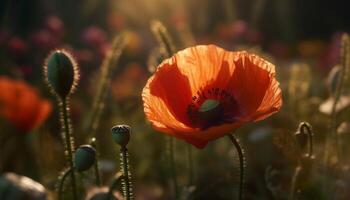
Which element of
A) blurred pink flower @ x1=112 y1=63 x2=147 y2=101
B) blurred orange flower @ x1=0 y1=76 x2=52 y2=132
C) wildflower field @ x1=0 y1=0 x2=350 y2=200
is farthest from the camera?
blurred pink flower @ x1=112 y1=63 x2=147 y2=101

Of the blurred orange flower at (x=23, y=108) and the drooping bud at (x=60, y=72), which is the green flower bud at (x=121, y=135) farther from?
the blurred orange flower at (x=23, y=108)

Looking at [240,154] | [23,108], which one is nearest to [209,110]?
[240,154]

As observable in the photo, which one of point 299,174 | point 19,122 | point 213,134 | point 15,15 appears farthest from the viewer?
point 15,15

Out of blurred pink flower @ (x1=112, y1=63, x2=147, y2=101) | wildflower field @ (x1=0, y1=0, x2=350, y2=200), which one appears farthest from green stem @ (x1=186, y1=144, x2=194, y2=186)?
blurred pink flower @ (x1=112, y1=63, x2=147, y2=101)

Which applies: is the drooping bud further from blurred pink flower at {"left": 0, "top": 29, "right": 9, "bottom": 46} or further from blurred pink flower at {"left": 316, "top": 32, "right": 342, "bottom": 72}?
blurred pink flower at {"left": 316, "top": 32, "right": 342, "bottom": 72}

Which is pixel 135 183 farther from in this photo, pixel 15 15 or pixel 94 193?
pixel 15 15

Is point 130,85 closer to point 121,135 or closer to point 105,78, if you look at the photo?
point 105,78

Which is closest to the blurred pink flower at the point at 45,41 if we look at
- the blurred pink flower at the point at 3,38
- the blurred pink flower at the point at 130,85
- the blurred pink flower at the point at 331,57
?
the blurred pink flower at the point at 3,38

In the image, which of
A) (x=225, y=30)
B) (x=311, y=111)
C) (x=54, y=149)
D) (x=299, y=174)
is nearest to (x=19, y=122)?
(x=54, y=149)
